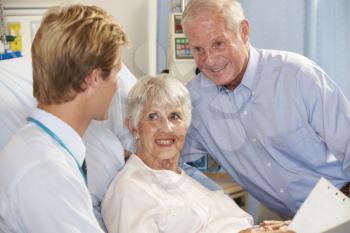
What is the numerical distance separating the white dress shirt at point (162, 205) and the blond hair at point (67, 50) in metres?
0.46

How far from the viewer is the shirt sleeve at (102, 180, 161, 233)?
54.4 inches

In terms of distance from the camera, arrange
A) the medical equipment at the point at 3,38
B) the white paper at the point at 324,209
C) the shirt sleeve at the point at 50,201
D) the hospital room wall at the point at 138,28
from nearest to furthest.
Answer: the shirt sleeve at the point at 50,201 < the white paper at the point at 324,209 < the medical equipment at the point at 3,38 < the hospital room wall at the point at 138,28

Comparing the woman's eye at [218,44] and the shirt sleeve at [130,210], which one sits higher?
the woman's eye at [218,44]

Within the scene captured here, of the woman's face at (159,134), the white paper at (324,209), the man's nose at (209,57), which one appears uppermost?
the man's nose at (209,57)

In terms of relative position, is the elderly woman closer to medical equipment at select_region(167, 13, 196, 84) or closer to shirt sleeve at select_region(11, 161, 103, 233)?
shirt sleeve at select_region(11, 161, 103, 233)

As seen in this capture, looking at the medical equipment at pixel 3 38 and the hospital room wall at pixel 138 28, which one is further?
the hospital room wall at pixel 138 28

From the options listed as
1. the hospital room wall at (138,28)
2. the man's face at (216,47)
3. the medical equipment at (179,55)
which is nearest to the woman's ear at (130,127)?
the man's face at (216,47)

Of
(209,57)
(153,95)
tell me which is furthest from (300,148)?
(153,95)

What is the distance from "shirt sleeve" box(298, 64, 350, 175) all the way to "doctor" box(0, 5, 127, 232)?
78 centimetres

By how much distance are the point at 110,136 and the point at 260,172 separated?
0.57 meters

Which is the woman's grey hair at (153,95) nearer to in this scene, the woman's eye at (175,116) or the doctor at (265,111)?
the woman's eye at (175,116)

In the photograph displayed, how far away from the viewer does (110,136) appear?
164 centimetres

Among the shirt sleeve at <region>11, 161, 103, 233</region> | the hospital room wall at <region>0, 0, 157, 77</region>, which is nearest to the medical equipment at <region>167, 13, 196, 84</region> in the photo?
the hospital room wall at <region>0, 0, 157, 77</region>

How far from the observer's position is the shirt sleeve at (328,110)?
1.64 meters
